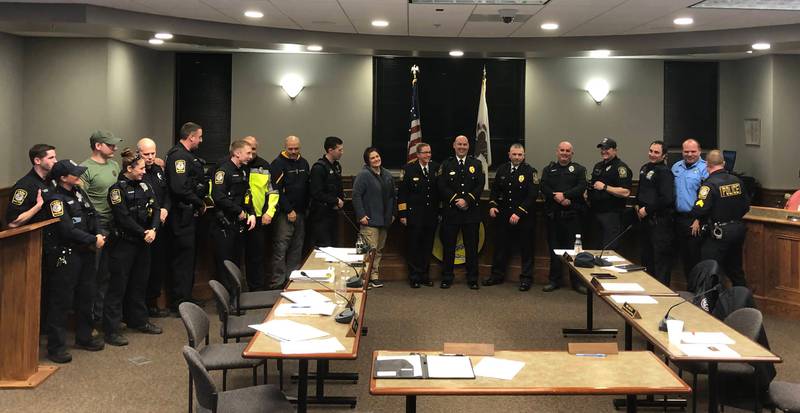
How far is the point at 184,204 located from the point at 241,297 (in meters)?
1.49

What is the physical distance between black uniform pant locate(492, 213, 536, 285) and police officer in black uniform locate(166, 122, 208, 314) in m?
3.49

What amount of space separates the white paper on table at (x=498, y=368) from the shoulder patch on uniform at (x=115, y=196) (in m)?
3.76

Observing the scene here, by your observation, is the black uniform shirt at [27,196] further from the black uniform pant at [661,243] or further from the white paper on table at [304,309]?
the black uniform pant at [661,243]

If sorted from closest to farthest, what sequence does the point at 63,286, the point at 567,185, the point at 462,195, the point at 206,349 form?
the point at 206,349, the point at 63,286, the point at 567,185, the point at 462,195

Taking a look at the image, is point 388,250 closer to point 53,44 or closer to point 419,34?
point 419,34

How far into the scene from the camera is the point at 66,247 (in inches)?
216

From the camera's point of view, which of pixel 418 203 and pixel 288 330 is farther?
pixel 418 203

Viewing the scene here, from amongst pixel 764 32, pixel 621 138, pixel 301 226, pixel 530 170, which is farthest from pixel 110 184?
pixel 621 138

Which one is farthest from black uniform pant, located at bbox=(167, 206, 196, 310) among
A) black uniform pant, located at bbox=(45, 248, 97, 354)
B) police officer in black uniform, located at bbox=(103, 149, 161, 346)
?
black uniform pant, located at bbox=(45, 248, 97, 354)

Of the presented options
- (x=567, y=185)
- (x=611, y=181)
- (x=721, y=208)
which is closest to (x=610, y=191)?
(x=611, y=181)

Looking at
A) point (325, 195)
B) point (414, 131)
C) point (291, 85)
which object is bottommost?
point (325, 195)

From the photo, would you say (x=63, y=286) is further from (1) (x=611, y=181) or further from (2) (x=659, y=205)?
(2) (x=659, y=205)

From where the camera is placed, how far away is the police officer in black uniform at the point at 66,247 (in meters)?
5.35

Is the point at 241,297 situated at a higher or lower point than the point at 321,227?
lower
